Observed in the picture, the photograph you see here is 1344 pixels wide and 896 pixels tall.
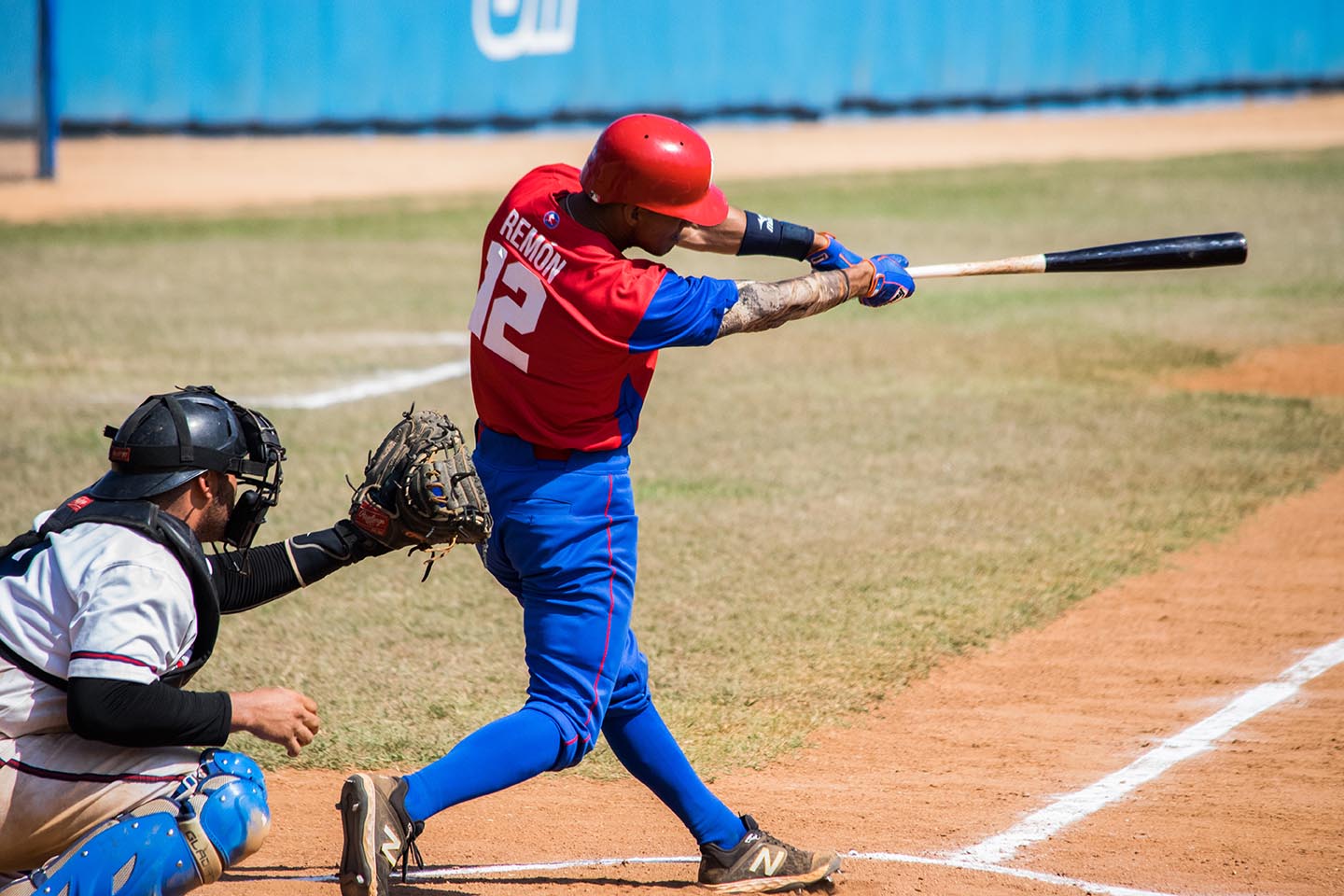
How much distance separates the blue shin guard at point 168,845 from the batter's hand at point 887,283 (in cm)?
211

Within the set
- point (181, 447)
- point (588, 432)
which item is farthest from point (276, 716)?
point (588, 432)

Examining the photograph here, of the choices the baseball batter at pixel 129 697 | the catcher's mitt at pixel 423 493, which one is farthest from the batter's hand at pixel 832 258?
the baseball batter at pixel 129 697

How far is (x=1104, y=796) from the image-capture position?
4559 millimetres

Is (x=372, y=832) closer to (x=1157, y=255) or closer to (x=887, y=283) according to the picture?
(x=887, y=283)

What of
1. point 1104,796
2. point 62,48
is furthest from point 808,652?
point 62,48

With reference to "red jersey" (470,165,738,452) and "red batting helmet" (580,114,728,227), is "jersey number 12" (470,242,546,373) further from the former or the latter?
"red batting helmet" (580,114,728,227)

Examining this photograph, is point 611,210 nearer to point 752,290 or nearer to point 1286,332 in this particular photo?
point 752,290

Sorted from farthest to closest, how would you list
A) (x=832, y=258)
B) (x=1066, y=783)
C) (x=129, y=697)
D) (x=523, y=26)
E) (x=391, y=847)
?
(x=523, y=26) → (x=1066, y=783) → (x=832, y=258) → (x=391, y=847) → (x=129, y=697)

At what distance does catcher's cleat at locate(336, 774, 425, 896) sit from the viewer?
11.0 ft

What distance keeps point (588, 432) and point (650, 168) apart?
0.67m

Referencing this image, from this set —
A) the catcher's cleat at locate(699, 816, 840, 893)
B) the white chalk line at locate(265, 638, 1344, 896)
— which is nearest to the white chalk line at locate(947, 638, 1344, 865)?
the white chalk line at locate(265, 638, 1344, 896)

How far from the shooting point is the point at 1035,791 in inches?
181

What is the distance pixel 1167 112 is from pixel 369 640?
2286 centimetres

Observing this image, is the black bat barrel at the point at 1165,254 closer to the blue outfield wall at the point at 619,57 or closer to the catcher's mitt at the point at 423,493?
the catcher's mitt at the point at 423,493
